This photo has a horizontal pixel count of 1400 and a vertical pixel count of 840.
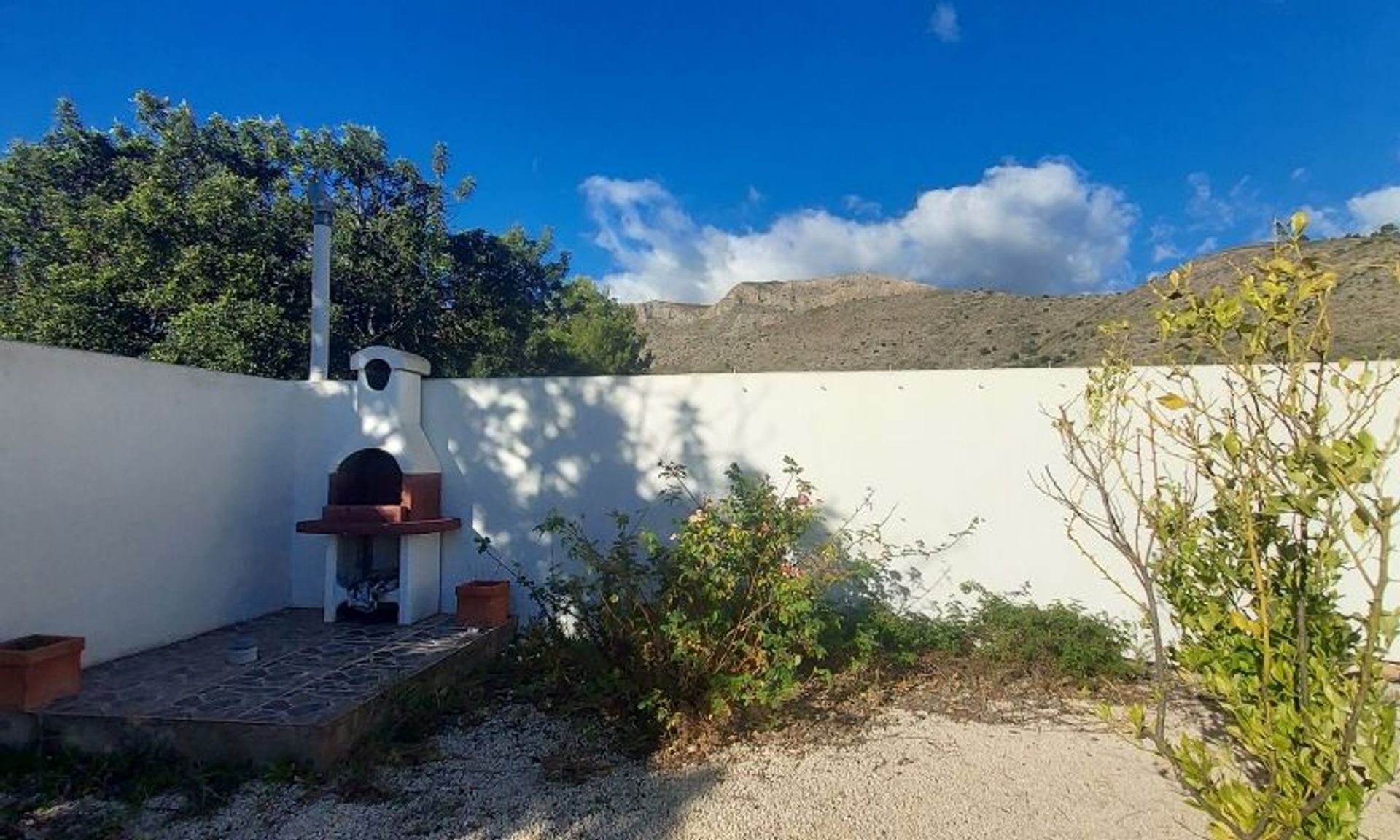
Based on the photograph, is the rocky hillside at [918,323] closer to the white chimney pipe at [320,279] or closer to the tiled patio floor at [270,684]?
the tiled patio floor at [270,684]

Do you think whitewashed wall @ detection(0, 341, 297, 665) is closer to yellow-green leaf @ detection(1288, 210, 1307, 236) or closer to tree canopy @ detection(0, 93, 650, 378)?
Answer: tree canopy @ detection(0, 93, 650, 378)

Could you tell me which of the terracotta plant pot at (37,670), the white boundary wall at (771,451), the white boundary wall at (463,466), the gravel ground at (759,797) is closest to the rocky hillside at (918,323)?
the white boundary wall at (771,451)

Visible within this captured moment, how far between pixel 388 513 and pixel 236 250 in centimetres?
967

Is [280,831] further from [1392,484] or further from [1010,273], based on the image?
[1010,273]

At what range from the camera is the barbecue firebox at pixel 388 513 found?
25.9 feet

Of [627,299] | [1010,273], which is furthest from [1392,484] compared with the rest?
[627,299]

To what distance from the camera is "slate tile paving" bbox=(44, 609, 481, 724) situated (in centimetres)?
517

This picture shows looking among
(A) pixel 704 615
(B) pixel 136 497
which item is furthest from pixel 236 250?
(A) pixel 704 615

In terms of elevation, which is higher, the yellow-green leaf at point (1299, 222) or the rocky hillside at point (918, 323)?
the rocky hillside at point (918, 323)

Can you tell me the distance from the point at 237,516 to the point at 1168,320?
30.0ft

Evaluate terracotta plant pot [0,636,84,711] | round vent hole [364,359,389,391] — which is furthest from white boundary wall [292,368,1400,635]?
terracotta plant pot [0,636,84,711]

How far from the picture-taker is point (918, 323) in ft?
84.2

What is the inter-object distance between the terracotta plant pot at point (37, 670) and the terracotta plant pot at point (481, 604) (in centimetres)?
317

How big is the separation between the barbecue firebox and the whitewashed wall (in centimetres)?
92
